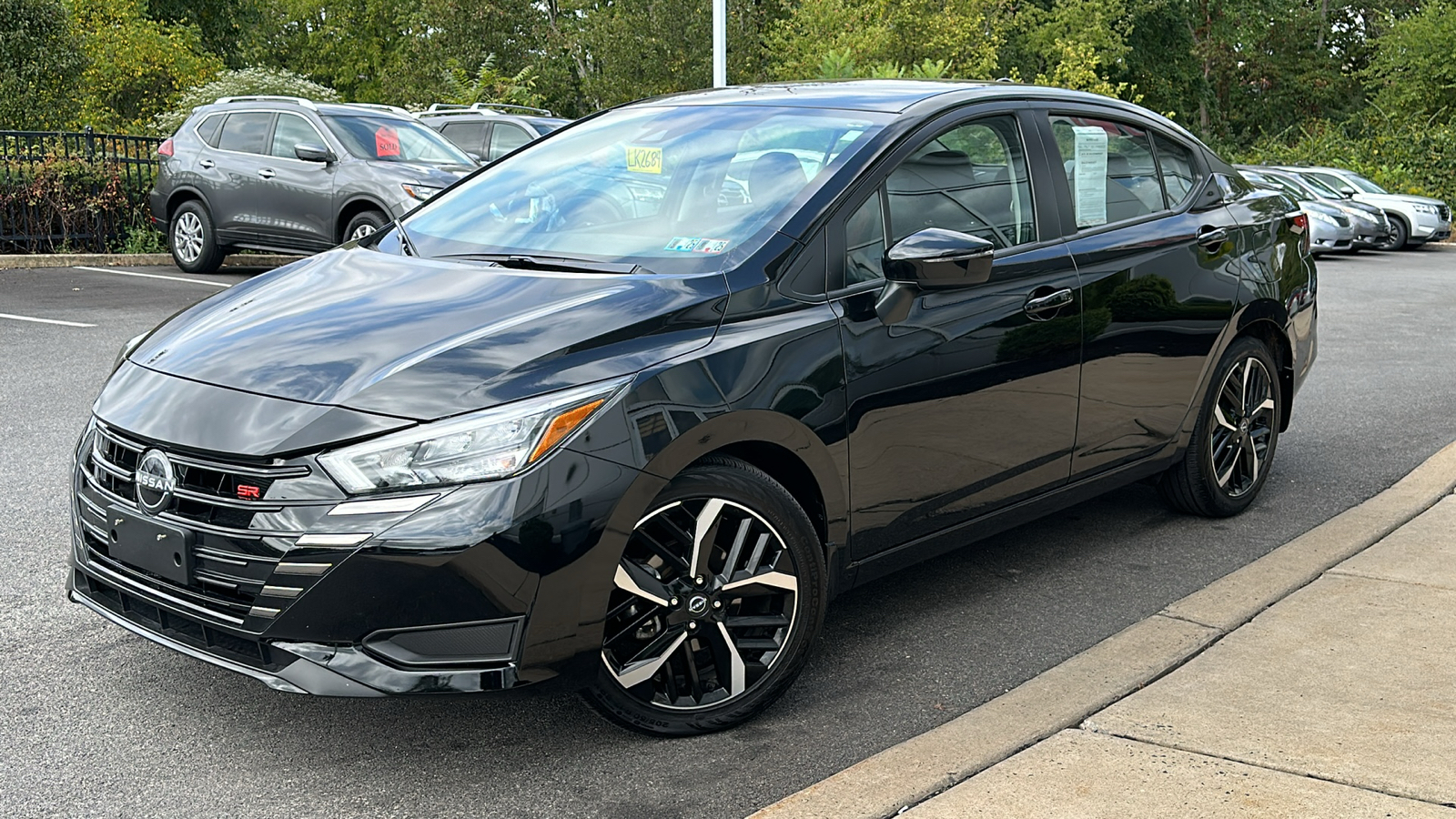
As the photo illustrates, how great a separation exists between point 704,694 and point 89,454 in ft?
5.61

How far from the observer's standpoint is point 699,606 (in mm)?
3557

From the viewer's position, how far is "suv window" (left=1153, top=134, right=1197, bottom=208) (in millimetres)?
5449

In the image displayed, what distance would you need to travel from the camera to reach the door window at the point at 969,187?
14.0 ft

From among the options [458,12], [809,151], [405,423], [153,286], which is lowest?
[153,286]

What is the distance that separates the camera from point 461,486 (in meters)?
3.13

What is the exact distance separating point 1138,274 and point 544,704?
263cm

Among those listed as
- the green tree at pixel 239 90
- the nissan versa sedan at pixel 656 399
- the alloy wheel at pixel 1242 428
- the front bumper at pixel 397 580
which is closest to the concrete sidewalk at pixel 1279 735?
the nissan versa sedan at pixel 656 399

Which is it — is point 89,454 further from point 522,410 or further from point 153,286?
point 153,286

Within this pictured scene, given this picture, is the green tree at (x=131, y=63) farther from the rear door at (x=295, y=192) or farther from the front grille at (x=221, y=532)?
the front grille at (x=221, y=532)

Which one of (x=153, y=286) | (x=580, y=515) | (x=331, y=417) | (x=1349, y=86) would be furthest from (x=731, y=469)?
(x=1349, y=86)

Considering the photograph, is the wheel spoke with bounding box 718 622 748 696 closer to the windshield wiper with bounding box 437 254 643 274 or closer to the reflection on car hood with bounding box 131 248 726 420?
the reflection on car hood with bounding box 131 248 726 420

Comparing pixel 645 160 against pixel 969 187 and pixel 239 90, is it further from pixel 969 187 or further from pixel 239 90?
pixel 239 90

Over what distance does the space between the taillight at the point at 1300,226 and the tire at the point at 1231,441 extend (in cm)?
65

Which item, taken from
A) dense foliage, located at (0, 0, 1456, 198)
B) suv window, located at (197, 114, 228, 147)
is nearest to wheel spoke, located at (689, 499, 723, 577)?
suv window, located at (197, 114, 228, 147)
